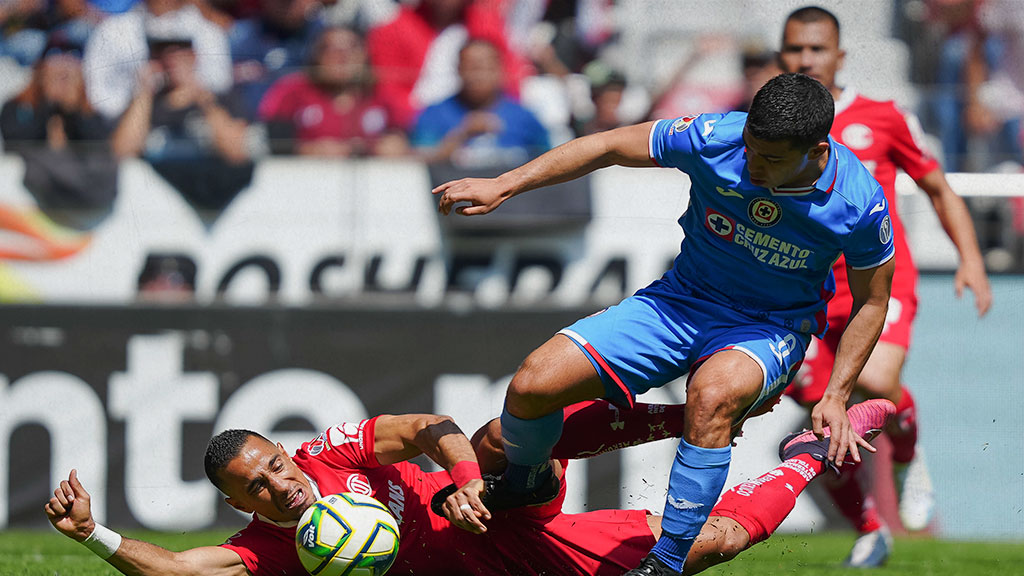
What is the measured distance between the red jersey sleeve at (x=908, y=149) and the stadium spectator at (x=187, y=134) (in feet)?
14.5

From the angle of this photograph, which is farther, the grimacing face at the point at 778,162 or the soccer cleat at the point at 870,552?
the soccer cleat at the point at 870,552

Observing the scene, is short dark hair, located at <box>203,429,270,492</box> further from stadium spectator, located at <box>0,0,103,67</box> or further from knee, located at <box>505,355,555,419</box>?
stadium spectator, located at <box>0,0,103,67</box>

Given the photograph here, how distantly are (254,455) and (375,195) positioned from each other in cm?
388

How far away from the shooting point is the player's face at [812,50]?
5.91 metres

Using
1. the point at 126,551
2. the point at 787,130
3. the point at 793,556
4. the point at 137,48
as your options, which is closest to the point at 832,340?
the point at 793,556

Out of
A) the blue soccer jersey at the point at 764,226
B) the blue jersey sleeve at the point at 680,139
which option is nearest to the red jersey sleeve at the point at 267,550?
the blue soccer jersey at the point at 764,226

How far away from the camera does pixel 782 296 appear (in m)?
4.46

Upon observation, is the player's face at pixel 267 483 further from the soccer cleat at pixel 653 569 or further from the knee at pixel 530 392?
the soccer cleat at pixel 653 569

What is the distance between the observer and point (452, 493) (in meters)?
4.47

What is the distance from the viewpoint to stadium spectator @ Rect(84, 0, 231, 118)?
331 inches

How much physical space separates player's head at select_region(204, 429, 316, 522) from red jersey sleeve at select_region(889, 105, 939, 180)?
3678 millimetres

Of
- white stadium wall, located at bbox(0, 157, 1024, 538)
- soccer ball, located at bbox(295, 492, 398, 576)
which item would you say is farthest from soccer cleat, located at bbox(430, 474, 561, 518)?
white stadium wall, located at bbox(0, 157, 1024, 538)

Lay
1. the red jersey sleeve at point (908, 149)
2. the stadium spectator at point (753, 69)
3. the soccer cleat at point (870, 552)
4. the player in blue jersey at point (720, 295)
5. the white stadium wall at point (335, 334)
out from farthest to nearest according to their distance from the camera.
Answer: the stadium spectator at point (753, 69), the white stadium wall at point (335, 334), the soccer cleat at point (870, 552), the red jersey sleeve at point (908, 149), the player in blue jersey at point (720, 295)

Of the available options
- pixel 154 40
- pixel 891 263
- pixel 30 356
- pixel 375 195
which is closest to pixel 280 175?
pixel 375 195
